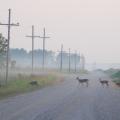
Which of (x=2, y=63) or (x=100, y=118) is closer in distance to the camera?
(x=100, y=118)

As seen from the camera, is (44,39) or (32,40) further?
(44,39)

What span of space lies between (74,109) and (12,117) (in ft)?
19.3

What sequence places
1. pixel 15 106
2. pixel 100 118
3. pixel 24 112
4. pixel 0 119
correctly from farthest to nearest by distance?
pixel 15 106, pixel 24 112, pixel 100 118, pixel 0 119

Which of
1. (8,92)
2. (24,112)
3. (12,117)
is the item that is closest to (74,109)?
(24,112)

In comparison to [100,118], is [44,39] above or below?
above

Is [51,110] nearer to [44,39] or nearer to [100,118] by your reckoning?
[100,118]

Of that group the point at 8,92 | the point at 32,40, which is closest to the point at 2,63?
the point at 32,40

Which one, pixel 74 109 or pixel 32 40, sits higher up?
pixel 32 40

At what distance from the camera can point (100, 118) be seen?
21.9m

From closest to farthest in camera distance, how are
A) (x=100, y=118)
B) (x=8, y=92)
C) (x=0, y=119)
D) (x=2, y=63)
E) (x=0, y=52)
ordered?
(x=0, y=119), (x=100, y=118), (x=8, y=92), (x=0, y=52), (x=2, y=63)

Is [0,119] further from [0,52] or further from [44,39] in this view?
[44,39]

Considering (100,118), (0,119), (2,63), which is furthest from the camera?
(2,63)

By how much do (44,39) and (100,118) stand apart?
78587mm

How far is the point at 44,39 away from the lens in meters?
100
